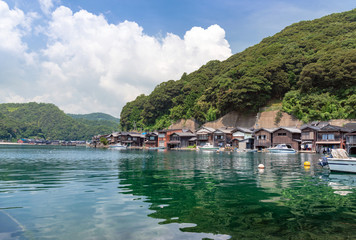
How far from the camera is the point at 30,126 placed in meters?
Result: 198

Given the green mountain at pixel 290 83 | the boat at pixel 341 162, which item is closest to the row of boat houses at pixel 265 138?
the green mountain at pixel 290 83

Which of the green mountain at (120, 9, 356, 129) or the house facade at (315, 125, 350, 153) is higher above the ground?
the green mountain at (120, 9, 356, 129)

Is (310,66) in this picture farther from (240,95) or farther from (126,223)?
(126,223)

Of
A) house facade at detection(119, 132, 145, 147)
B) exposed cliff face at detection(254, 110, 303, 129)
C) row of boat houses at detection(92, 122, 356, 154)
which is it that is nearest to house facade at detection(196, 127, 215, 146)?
row of boat houses at detection(92, 122, 356, 154)

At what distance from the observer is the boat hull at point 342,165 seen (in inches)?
813

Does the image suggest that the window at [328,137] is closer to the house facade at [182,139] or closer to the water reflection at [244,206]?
the house facade at [182,139]

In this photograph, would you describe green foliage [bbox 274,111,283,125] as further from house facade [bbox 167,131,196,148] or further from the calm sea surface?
the calm sea surface

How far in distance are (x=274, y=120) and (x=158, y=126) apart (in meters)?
52.0

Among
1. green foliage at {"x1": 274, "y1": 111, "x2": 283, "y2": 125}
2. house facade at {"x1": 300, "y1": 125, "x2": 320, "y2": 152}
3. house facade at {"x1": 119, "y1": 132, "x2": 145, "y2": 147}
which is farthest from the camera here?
house facade at {"x1": 119, "y1": 132, "x2": 145, "y2": 147}

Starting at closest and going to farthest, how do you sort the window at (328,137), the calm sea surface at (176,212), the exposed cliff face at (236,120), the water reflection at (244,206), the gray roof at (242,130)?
the calm sea surface at (176,212) < the water reflection at (244,206) < the window at (328,137) < the gray roof at (242,130) < the exposed cliff face at (236,120)

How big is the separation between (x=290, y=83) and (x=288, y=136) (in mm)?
20431

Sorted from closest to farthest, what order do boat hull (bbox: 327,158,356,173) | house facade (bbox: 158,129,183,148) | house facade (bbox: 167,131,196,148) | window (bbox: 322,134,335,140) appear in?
→ boat hull (bbox: 327,158,356,173) < window (bbox: 322,134,335,140) < house facade (bbox: 167,131,196,148) < house facade (bbox: 158,129,183,148)

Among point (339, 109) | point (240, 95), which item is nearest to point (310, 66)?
→ point (339, 109)

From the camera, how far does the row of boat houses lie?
2196 inches
